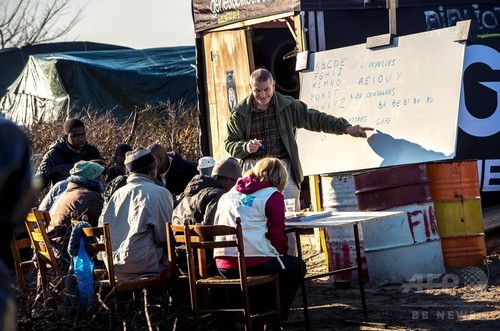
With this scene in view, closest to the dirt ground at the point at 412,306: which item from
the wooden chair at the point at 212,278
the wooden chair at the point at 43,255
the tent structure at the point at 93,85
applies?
the wooden chair at the point at 212,278

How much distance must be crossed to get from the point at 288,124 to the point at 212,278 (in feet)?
7.18

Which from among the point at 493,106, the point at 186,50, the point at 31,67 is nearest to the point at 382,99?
the point at 493,106

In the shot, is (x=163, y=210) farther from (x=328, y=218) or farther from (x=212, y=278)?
(x=328, y=218)

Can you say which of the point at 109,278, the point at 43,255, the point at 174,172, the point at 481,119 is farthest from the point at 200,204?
the point at 481,119

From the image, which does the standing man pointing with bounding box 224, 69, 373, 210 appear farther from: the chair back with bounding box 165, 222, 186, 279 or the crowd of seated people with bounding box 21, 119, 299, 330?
the chair back with bounding box 165, 222, 186, 279

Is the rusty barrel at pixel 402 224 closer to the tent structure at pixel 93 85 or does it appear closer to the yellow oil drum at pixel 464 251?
the yellow oil drum at pixel 464 251

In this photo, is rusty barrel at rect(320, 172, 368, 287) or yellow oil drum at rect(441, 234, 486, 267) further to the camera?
rusty barrel at rect(320, 172, 368, 287)

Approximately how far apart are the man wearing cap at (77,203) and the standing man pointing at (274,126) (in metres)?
1.17

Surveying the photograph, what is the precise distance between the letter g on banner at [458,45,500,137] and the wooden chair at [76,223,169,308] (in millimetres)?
3802

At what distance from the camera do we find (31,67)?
18.8m

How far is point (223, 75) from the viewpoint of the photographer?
1123 cm

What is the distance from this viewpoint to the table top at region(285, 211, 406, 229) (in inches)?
239

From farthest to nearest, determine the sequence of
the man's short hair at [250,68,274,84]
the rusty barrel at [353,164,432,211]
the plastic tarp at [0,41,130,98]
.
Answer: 1. the plastic tarp at [0,41,130,98]
2. the man's short hair at [250,68,274,84]
3. the rusty barrel at [353,164,432,211]

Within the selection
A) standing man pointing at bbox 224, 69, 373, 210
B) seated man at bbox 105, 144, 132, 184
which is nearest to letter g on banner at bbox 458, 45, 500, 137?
standing man pointing at bbox 224, 69, 373, 210
